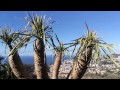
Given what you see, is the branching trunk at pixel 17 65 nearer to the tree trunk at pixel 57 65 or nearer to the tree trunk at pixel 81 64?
the tree trunk at pixel 57 65

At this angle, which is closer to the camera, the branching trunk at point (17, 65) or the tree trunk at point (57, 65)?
the branching trunk at point (17, 65)

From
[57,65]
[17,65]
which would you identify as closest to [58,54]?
[57,65]

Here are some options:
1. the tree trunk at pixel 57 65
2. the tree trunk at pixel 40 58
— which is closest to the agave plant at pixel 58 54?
the tree trunk at pixel 57 65

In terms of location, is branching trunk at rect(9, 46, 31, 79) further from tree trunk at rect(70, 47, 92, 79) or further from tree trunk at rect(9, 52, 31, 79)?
tree trunk at rect(70, 47, 92, 79)

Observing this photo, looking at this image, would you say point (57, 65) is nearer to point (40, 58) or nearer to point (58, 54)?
point (58, 54)

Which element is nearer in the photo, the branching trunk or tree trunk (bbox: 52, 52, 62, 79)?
the branching trunk

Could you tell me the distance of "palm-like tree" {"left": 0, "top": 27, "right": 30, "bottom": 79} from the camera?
2.30 metres

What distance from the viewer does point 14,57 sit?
2.29 meters

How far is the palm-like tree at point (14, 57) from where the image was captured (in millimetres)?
2299

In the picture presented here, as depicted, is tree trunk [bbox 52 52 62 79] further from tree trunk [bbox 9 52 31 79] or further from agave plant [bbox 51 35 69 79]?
tree trunk [bbox 9 52 31 79]

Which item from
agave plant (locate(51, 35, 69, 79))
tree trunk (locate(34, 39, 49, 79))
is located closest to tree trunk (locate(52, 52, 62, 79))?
agave plant (locate(51, 35, 69, 79))
